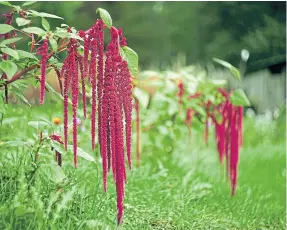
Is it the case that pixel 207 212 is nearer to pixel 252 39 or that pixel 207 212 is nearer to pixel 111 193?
pixel 111 193

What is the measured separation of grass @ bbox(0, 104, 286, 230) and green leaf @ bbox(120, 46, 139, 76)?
1.86ft

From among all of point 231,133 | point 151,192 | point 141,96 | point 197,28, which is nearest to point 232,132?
point 231,133

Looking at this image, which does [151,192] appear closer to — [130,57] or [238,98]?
[238,98]

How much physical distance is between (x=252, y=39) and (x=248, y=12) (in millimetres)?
855

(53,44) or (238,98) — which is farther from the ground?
(53,44)

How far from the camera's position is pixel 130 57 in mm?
2609

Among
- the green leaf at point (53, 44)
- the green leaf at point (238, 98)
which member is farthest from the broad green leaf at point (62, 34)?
the green leaf at point (238, 98)

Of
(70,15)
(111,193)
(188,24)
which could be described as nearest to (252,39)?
(188,24)

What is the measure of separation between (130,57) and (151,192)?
1.66 meters

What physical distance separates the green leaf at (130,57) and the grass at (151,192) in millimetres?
566

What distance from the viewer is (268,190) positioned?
5.09 metres

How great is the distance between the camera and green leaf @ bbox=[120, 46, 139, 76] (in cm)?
260

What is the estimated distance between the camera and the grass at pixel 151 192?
9.14ft

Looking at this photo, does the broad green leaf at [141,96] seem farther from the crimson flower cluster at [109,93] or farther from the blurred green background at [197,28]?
the blurred green background at [197,28]
